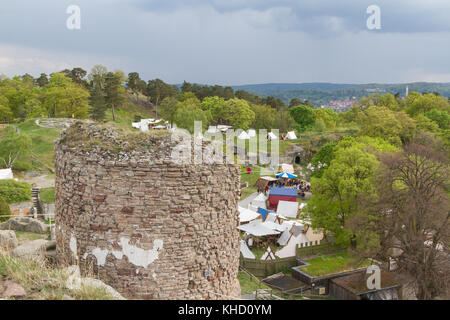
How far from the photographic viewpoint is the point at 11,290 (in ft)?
18.2

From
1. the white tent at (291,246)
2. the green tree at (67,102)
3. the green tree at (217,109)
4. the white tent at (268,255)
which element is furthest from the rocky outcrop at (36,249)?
the green tree at (217,109)

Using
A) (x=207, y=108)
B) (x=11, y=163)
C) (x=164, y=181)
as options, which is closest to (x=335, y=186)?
(x=164, y=181)

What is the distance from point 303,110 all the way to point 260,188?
3857 cm

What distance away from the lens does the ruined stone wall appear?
7176 millimetres

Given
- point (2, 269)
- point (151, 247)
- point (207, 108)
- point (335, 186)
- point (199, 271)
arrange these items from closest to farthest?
point (2, 269)
point (151, 247)
point (199, 271)
point (335, 186)
point (207, 108)

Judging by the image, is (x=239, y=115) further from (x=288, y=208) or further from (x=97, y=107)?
(x=288, y=208)

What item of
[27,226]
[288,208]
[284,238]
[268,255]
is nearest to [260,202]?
[288,208]

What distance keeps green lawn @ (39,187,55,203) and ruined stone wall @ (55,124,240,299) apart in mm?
22300

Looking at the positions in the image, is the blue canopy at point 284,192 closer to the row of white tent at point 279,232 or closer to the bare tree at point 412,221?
the row of white tent at point 279,232

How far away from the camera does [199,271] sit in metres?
7.68

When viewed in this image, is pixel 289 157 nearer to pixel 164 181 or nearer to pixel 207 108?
pixel 207 108

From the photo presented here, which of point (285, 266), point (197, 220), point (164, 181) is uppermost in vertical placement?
point (164, 181)

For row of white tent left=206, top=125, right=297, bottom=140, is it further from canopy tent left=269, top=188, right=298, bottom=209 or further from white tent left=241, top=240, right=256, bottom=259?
white tent left=241, top=240, right=256, bottom=259

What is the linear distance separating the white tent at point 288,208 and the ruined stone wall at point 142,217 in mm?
21901
